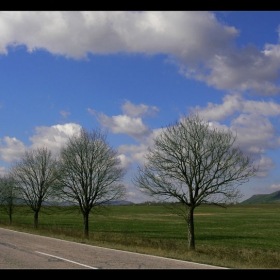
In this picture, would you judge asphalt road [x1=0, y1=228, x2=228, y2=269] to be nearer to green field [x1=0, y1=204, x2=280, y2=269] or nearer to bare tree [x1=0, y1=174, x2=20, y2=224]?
green field [x1=0, y1=204, x2=280, y2=269]

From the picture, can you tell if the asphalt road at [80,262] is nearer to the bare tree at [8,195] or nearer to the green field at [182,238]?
the green field at [182,238]

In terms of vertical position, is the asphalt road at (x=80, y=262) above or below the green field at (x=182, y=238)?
above

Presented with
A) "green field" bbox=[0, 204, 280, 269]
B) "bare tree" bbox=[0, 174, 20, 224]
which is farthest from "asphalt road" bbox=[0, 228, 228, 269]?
"bare tree" bbox=[0, 174, 20, 224]

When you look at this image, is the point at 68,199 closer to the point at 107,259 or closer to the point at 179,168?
the point at 179,168

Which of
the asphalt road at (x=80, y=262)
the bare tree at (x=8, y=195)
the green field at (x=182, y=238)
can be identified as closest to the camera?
the asphalt road at (x=80, y=262)

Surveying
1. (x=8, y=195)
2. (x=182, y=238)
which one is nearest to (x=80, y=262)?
(x=182, y=238)

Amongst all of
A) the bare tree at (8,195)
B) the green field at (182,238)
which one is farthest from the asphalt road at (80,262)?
the bare tree at (8,195)

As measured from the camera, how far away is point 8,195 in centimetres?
4647

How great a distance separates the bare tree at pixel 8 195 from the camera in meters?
45.0

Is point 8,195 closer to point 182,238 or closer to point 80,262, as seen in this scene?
point 182,238

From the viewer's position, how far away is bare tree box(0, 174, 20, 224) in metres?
45.0

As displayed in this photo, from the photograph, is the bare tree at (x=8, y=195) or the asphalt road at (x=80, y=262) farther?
the bare tree at (x=8, y=195)
